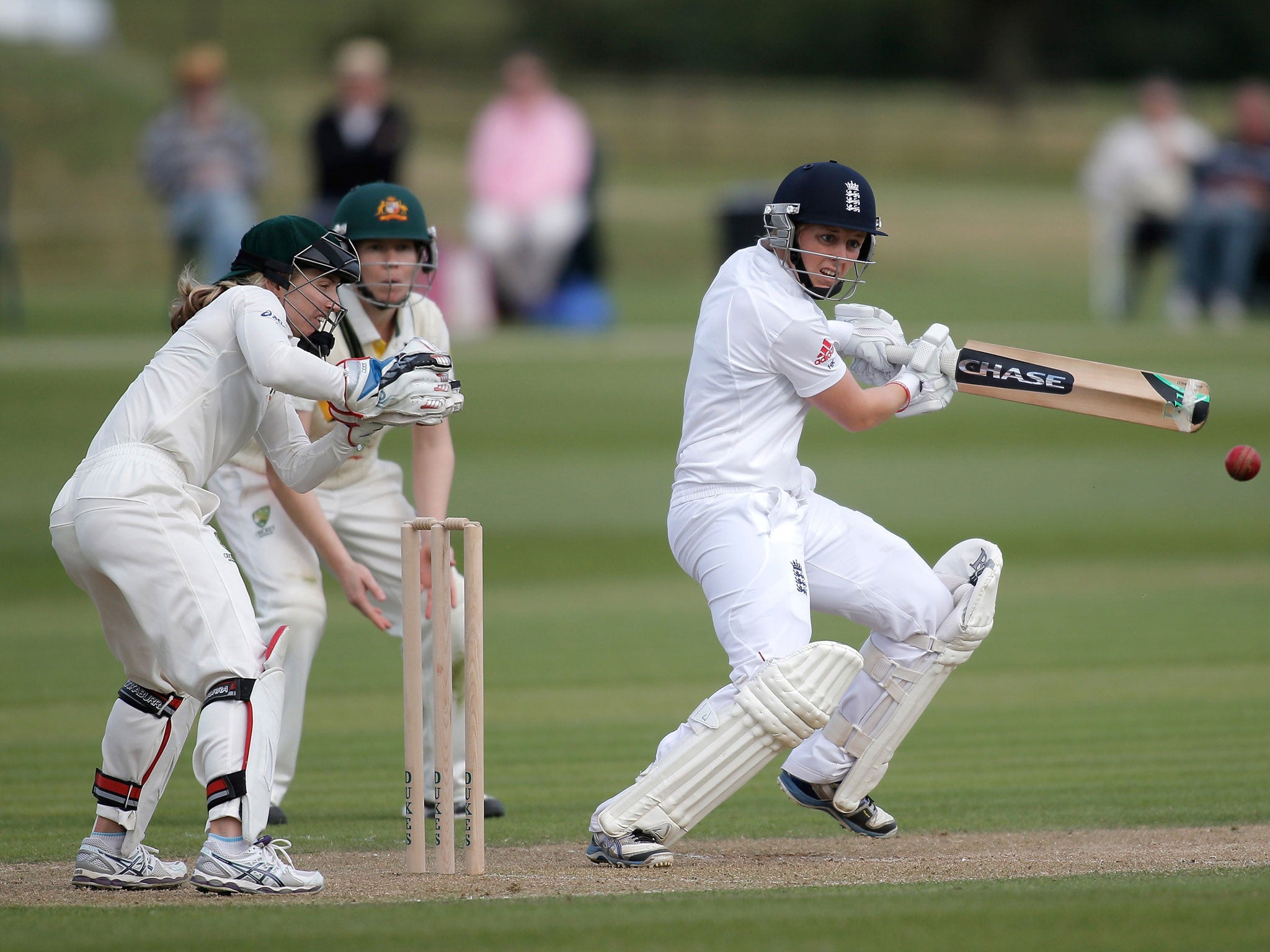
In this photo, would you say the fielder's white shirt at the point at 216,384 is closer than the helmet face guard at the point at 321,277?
Yes

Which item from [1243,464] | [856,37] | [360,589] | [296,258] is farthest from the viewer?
[856,37]

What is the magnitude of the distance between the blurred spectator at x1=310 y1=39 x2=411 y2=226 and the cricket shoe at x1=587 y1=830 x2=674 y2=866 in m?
9.34

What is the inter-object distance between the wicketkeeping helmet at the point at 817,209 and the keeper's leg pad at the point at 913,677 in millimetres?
897

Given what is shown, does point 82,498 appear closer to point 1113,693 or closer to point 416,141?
point 1113,693

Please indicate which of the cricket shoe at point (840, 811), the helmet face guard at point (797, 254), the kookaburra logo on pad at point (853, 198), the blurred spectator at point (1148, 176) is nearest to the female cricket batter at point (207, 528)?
the helmet face guard at point (797, 254)

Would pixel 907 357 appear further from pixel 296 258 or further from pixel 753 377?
pixel 296 258

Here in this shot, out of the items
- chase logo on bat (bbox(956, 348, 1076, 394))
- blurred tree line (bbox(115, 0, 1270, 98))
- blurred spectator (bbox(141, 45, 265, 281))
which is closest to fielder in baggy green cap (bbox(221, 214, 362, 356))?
chase logo on bat (bbox(956, 348, 1076, 394))

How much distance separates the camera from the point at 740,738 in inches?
168

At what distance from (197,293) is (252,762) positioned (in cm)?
117

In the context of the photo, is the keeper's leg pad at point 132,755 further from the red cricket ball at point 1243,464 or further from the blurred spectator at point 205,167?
the blurred spectator at point 205,167

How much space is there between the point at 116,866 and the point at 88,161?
18818 mm

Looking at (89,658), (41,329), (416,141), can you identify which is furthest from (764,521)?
(416,141)

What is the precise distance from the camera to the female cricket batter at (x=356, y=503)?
201 inches

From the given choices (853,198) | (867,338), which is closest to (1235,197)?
(867,338)
